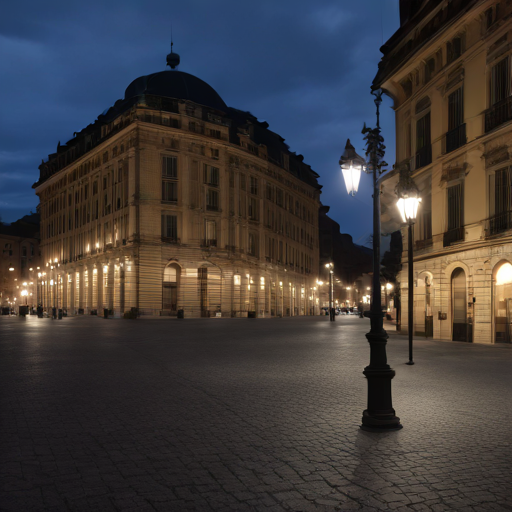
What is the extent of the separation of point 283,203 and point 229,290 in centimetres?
2124

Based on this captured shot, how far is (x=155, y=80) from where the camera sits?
66.8 m

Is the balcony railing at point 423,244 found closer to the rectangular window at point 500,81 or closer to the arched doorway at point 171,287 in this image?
the rectangular window at point 500,81

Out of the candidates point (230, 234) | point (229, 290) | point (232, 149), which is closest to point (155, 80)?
point (232, 149)

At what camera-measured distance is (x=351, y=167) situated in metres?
10.1

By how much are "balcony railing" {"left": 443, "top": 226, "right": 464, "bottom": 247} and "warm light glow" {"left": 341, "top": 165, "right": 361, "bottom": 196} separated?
14.2 meters

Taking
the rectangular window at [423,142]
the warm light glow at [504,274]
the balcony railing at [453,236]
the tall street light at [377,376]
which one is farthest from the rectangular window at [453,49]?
the tall street light at [377,376]

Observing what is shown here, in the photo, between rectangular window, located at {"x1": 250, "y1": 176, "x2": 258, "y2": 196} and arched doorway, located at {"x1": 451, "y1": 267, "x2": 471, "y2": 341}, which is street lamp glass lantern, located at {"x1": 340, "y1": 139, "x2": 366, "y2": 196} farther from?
rectangular window, located at {"x1": 250, "y1": 176, "x2": 258, "y2": 196}

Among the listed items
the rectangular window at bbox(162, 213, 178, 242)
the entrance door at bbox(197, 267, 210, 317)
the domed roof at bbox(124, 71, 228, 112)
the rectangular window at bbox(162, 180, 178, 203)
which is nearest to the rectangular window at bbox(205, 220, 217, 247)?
the entrance door at bbox(197, 267, 210, 317)

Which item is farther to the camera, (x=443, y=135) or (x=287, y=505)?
(x=443, y=135)

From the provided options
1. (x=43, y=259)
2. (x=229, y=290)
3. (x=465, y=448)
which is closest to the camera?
(x=465, y=448)

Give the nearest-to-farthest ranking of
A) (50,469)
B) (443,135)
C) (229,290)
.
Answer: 1. (50,469)
2. (443,135)
3. (229,290)

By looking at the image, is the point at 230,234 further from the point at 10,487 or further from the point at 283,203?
the point at 10,487

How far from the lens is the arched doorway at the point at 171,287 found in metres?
59.6

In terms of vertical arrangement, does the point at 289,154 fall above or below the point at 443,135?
above
